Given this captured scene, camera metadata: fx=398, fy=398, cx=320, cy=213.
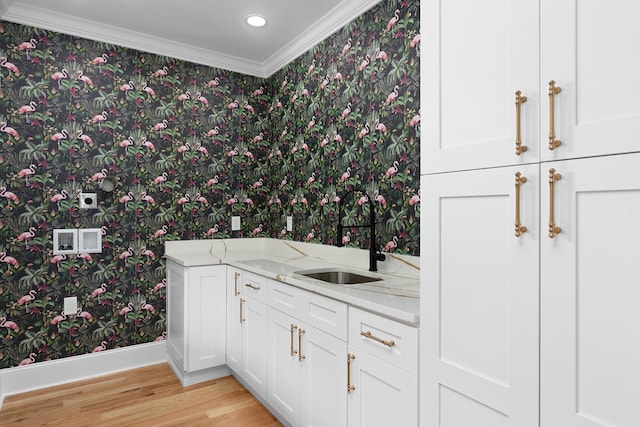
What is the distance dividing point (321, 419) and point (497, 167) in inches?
55.1

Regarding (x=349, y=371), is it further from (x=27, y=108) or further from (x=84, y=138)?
(x=27, y=108)

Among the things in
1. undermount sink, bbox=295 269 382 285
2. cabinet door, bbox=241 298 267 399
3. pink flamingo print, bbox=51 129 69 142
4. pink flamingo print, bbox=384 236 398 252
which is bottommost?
cabinet door, bbox=241 298 267 399

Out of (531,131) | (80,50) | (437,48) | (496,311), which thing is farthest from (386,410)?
(80,50)

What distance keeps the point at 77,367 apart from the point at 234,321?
3.94 ft

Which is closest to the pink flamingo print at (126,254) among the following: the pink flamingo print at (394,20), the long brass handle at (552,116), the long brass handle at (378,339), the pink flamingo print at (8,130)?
the pink flamingo print at (8,130)

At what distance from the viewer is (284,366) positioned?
2.16m

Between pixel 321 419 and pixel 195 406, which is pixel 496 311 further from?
pixel 195 406

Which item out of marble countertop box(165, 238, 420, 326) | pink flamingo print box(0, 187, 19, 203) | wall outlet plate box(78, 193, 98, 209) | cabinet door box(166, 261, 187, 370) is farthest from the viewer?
wall outlet plate box(78, 193, 98, 209)

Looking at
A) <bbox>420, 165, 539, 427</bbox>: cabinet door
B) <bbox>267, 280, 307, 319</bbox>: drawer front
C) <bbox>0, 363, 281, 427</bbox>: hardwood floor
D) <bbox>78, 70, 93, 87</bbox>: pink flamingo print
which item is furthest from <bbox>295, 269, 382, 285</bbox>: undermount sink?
<bbox>78, 70, 93, 87</bbox>: pink flamingo print

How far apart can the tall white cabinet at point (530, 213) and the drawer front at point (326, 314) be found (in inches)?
18.1

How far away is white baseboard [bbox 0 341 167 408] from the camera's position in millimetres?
2678

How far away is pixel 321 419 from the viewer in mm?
1855

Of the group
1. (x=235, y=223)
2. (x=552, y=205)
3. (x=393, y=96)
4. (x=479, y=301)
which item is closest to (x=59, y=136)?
(x=235, y=223)

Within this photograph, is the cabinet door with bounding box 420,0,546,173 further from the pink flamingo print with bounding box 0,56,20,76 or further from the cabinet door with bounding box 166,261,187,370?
the pink flamingo print with bounding box 0,56,20,76
